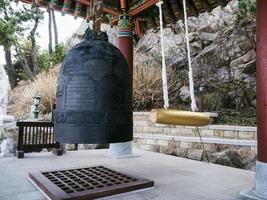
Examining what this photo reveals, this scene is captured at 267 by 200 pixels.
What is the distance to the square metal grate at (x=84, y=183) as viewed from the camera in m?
3.18

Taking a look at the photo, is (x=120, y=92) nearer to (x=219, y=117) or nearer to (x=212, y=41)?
(x=219, y=117)

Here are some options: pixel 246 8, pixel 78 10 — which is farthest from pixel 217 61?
pixel 78 10

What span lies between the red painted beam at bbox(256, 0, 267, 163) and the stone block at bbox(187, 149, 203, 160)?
3.12 metres

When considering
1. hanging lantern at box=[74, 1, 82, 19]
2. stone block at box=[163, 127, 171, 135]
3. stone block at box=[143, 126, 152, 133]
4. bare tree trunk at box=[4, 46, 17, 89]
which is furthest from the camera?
bare tree trunk at box=[4, 46, 17, 89]

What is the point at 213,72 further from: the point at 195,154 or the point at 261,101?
the point at 261,101

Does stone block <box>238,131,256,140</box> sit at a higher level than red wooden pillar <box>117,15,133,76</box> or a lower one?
lower

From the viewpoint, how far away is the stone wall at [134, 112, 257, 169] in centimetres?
578

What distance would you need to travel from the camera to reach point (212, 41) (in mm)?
11391

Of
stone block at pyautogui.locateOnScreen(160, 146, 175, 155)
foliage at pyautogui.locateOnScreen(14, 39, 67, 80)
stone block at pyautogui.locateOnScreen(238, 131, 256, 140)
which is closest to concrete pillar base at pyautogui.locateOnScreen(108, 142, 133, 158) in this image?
stone block at pyautogui.locateOnScreen(160, 146, 175, 155)

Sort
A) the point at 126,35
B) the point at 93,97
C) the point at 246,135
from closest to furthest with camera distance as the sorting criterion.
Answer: the point at 93,97 → the point at 246,135 → the point at 126,35

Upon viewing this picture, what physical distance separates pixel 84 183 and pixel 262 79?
275 cm

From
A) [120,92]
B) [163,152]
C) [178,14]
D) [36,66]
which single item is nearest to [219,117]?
[163,152]

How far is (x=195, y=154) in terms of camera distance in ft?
21.2

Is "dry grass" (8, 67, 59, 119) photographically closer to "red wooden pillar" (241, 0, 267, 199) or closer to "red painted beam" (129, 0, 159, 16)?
"red painted beam" (129, 0, 159, 16)
